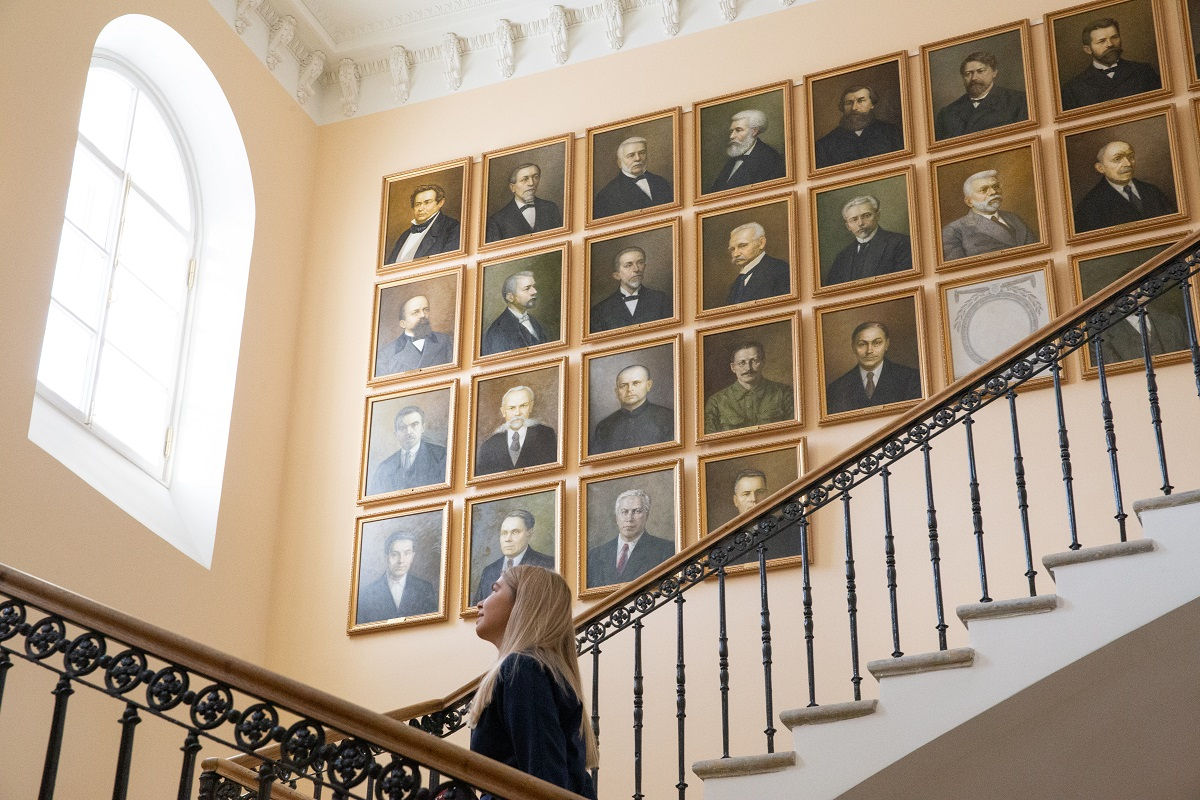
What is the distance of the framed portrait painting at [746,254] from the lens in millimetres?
9844

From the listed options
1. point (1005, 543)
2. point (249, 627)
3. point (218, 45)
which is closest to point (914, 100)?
point (1005, 543)

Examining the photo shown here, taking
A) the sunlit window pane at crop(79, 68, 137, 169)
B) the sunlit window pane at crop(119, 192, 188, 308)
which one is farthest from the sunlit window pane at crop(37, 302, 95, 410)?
the sunlit window pane at crop(79, 68, 137, 169)

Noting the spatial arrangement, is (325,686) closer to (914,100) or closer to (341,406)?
(341,406)

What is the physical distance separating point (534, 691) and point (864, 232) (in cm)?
626

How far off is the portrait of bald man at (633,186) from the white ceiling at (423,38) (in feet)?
3.13

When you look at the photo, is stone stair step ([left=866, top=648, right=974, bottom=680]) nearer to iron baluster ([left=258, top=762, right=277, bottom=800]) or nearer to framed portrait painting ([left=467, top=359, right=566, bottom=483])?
iron baluster ([left=258, top=762, right=277, bottom=800])

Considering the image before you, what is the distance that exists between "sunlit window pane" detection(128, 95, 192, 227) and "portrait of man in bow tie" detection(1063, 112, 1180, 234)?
248 inches

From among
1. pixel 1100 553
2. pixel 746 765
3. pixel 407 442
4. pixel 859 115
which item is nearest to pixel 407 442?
pixel 407 442

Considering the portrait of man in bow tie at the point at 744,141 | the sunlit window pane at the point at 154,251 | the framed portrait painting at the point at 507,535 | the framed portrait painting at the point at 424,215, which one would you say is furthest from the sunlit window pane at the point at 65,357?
the portrait of man in bow tie at the point at 744,141

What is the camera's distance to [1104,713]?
250 inches

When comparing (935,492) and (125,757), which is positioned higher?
(935,492)

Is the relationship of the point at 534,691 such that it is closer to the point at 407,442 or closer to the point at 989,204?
the point at 989,204

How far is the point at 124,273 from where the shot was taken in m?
10.1

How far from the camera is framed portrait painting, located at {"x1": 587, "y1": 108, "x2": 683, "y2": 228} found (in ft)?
34.6
